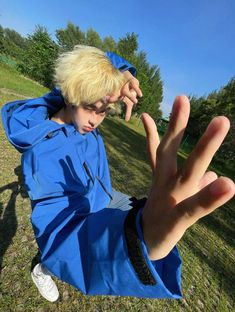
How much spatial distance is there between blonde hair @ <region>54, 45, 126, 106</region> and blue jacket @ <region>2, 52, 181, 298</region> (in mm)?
236

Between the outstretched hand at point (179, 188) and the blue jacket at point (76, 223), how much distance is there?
0.20 ft

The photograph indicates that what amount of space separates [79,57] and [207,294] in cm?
365

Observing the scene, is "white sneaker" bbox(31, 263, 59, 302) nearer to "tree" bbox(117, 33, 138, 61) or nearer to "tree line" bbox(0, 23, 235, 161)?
"tree line" bbox(0, 23, 235, 161)

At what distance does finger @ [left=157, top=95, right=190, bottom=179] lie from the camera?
26.5 inches

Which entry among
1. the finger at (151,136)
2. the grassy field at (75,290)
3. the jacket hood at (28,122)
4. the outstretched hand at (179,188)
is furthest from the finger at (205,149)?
the grassy field at (75,290)

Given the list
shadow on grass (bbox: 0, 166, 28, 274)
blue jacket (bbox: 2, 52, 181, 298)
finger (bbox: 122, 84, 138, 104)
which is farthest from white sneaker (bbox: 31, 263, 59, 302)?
finger (bbox: 122, 84, 138, 104)

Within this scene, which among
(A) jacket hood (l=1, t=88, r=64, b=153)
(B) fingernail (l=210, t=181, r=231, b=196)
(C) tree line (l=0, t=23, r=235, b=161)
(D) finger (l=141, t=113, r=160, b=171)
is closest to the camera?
(B) fingernail (l=210, t=181, r=231, b=196)

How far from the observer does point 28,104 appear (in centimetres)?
183

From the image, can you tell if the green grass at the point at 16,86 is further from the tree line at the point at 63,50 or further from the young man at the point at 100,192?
the young man at the point at 100,192

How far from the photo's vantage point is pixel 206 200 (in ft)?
1.90

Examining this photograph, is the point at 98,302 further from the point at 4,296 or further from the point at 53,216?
the point at 53,216

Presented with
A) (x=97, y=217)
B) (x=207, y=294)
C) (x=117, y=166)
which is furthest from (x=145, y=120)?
(x=117, y=166)

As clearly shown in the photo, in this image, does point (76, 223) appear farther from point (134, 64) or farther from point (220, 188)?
point (134, 64)

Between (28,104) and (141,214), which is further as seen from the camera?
(28,104)
